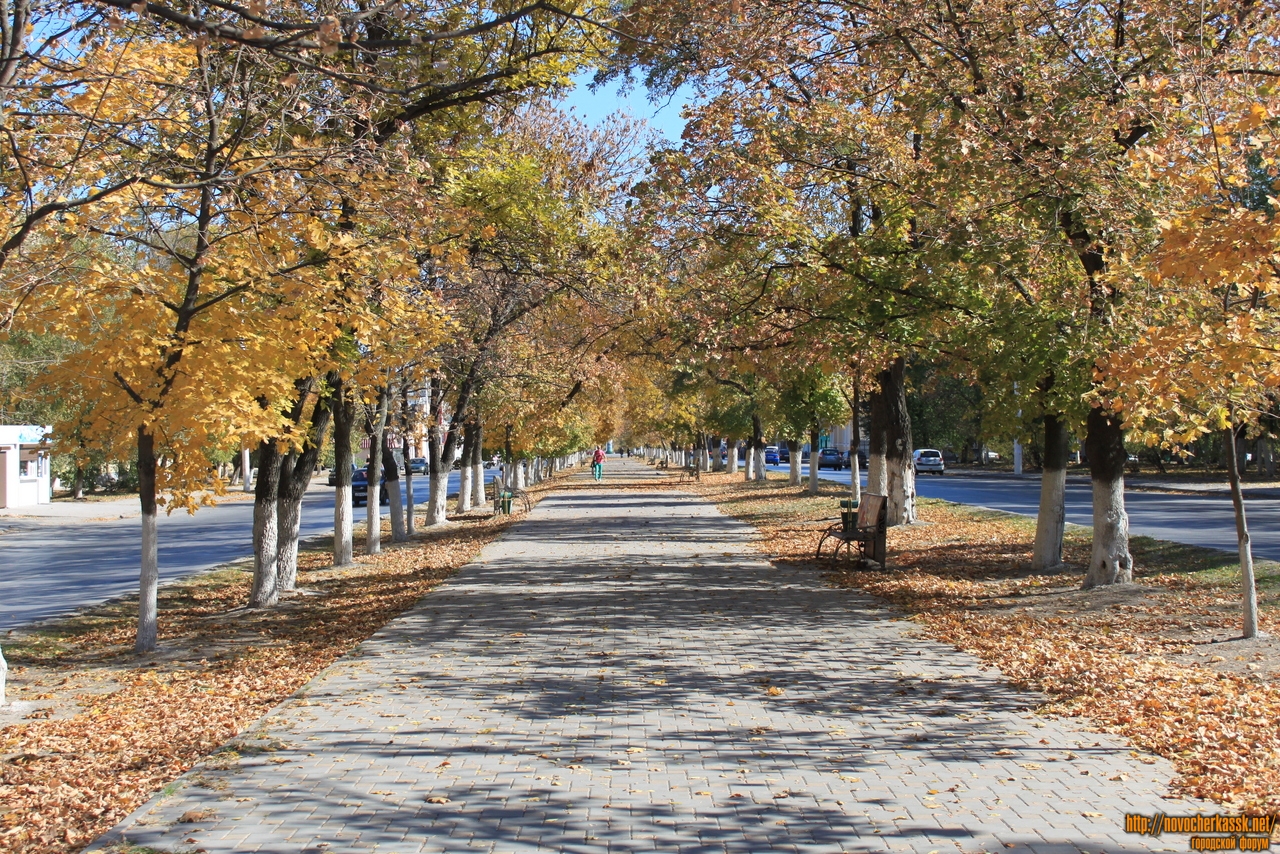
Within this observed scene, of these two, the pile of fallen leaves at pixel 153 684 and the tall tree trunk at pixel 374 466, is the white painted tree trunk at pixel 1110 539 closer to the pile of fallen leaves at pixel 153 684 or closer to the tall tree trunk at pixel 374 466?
the pile of fallen leaves at pixel 153 684

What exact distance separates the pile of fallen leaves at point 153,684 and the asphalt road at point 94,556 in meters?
1.35

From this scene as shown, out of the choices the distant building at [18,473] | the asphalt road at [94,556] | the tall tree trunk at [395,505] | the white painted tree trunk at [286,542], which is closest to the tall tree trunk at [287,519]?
the white painted tree trunk at [286,542]

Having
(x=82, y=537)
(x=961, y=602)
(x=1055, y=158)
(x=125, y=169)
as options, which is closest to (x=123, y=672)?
(x=125, y=169)

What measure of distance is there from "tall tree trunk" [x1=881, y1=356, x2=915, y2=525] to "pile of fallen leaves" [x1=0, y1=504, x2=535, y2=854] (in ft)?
30.7

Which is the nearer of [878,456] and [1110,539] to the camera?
[1110,539]

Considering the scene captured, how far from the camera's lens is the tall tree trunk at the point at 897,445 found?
68.6ft

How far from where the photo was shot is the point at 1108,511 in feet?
39.8

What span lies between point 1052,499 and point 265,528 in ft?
32.5

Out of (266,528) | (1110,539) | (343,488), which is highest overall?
(343,488)

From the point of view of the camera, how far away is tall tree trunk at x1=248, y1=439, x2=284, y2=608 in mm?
13062

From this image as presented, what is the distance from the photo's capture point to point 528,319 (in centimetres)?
2372

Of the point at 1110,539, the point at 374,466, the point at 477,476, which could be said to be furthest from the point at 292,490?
the point at 477,476

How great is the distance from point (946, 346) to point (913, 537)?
5490 mm

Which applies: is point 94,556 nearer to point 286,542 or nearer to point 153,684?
point 286,542
